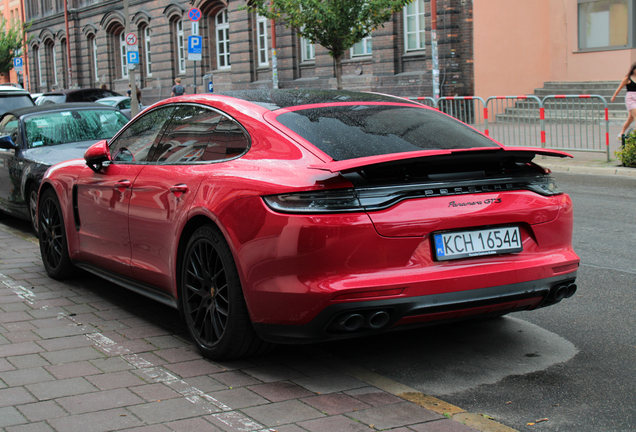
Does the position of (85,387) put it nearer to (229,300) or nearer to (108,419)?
(108,419)

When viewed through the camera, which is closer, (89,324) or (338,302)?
(338,302)

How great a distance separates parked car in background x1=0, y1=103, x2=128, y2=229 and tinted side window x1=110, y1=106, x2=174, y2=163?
303 centimetres

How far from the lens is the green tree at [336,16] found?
65.9 ft

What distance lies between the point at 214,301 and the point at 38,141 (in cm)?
590

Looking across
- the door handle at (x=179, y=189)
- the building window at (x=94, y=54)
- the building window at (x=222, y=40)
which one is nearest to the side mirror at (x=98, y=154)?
the door handle at (x=179, y=189)

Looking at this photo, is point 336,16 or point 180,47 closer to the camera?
point 336,16

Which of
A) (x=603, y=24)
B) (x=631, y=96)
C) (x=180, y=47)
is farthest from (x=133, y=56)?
(x=631, y=96)

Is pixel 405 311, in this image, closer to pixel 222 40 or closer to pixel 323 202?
pixel 323 202

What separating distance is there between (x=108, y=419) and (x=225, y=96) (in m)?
2.12

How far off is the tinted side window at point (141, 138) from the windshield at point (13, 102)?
1072cm

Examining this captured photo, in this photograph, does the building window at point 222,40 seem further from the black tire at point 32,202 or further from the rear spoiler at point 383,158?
the rear spoiler at point 383,158

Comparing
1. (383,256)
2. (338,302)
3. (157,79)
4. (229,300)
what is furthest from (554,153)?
(157,79)

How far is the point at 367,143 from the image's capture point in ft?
13.0

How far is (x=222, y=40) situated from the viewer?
35875 mm
